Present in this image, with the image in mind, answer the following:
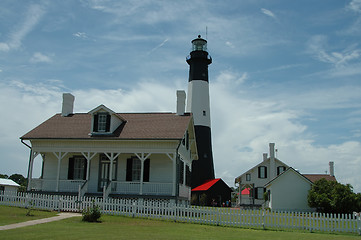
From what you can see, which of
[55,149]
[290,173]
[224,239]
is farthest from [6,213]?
[290,173]

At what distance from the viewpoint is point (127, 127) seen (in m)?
23.0

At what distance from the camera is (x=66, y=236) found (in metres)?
11.0

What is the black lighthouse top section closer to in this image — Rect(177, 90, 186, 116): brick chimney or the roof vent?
Rect(177, 90, 186, 116): brick chimney

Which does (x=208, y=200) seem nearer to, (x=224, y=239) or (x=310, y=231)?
(x=310, y=231)

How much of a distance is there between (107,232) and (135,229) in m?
1.43

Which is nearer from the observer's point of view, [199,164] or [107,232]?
[107,232]

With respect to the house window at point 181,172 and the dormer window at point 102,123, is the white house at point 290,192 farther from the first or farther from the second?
the dormer window at point 102,123

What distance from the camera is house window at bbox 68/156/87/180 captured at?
901 inches

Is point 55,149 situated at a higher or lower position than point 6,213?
higher

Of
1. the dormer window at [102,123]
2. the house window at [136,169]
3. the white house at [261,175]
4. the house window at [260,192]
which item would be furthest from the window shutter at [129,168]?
the house window at [260,192]

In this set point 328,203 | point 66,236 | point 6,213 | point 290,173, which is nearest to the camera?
point 66,236

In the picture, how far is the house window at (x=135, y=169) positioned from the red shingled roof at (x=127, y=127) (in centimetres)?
187

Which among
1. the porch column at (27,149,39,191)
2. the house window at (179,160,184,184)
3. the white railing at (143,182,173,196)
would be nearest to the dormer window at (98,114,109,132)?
the porch column at (27,149,39,191)

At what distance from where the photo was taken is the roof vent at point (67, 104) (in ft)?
85.1
